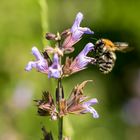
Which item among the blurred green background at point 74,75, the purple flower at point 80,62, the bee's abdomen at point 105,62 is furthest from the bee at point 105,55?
the blurred green background at point 74,75

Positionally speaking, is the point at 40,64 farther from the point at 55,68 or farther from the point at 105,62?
the point at 105,62

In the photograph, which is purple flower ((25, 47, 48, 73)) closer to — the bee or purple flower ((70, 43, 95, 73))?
purple flower ((70, 43, 95, 73))

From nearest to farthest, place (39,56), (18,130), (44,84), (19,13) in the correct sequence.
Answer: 1. (39,56)
2. (18,130)
3. (44,84)
4. (19,13)

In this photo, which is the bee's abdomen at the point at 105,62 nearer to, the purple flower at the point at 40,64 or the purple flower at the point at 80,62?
the purple flower at the point at 80,62

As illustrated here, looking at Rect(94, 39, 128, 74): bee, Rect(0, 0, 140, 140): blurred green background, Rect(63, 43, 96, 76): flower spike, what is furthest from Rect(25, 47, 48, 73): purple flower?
Rect(0, 0, 140, 140): blurred green background

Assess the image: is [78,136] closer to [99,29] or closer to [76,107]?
[99,29]

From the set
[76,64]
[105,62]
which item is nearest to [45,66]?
[76,64]

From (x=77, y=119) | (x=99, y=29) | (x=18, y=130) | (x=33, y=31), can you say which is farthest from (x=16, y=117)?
(x=99, y=29)

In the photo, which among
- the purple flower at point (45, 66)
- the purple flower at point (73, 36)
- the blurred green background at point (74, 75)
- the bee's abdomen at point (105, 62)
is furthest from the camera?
the blurred green background at point (74, 75)
